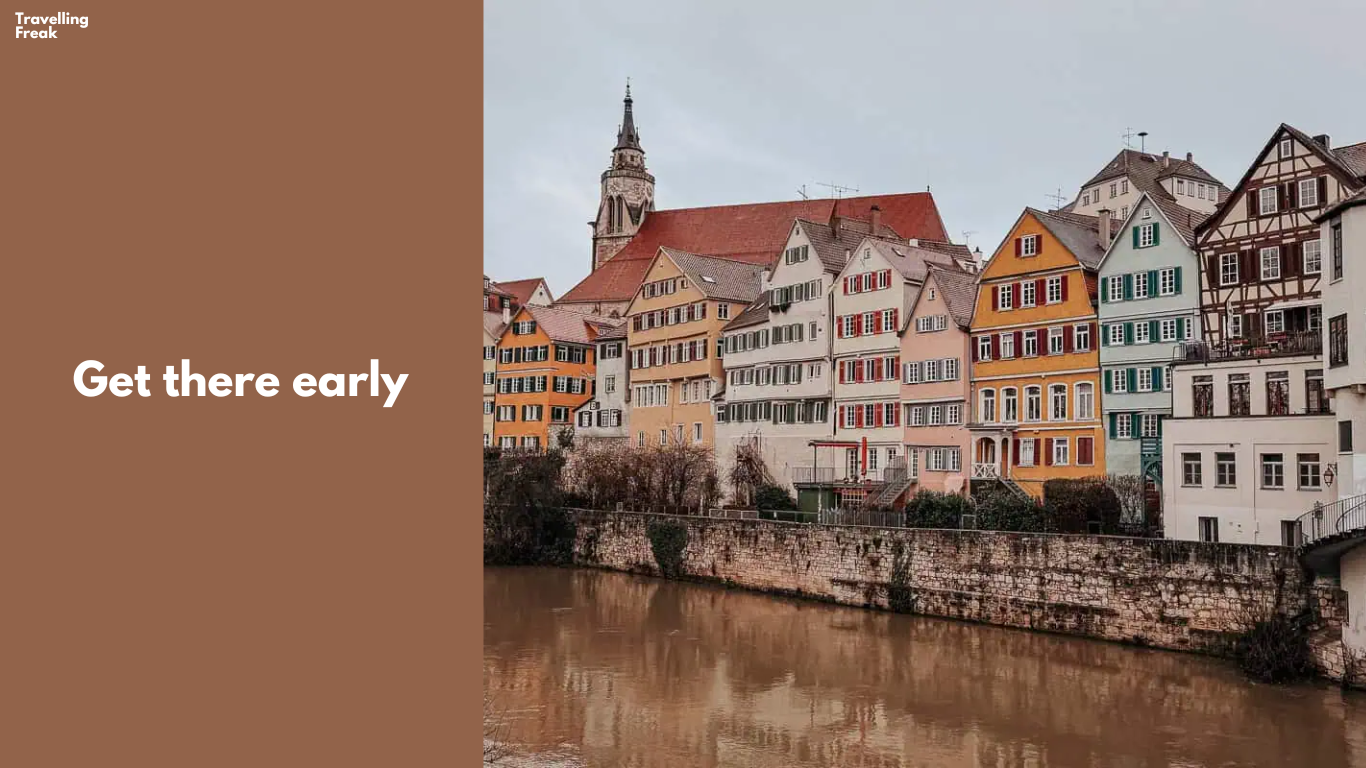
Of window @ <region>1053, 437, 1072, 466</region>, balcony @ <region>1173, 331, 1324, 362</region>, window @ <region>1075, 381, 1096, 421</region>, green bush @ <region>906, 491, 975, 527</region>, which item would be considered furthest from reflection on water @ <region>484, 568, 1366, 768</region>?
window @ <region>1075, 381, 1096, 421</region>

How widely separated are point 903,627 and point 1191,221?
1635 cm

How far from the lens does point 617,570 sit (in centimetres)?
4919

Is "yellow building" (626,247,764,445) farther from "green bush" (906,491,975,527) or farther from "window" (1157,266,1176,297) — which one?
"window" (1157,266,1176,297)

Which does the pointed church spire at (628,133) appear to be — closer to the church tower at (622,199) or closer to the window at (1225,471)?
the church tower at (622,199)

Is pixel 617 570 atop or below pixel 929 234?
below

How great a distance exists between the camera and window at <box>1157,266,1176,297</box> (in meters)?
38.4

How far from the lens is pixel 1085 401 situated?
134 ft

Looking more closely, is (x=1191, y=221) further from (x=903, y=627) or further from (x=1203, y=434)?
(x=903, y=627)

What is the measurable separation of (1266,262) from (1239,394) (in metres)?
5.83

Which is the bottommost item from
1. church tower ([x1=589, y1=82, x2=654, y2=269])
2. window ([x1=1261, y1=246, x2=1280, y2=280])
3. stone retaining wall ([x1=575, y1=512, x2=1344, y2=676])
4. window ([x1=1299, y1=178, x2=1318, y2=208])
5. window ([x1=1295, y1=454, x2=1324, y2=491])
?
stone retaining wall ([x1=575, y1=512, x2=1344, y2=676])

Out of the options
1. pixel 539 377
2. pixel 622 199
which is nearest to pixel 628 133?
pixel 622 199

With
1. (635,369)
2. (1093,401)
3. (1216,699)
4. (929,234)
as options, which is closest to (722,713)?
(1216,699)

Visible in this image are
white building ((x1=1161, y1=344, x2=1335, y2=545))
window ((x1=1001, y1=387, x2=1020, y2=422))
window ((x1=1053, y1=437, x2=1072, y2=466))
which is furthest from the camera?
window ((x1=1001, y1=387, x2=1020, y2=422))

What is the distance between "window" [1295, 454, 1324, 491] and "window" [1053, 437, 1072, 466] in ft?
37.4
